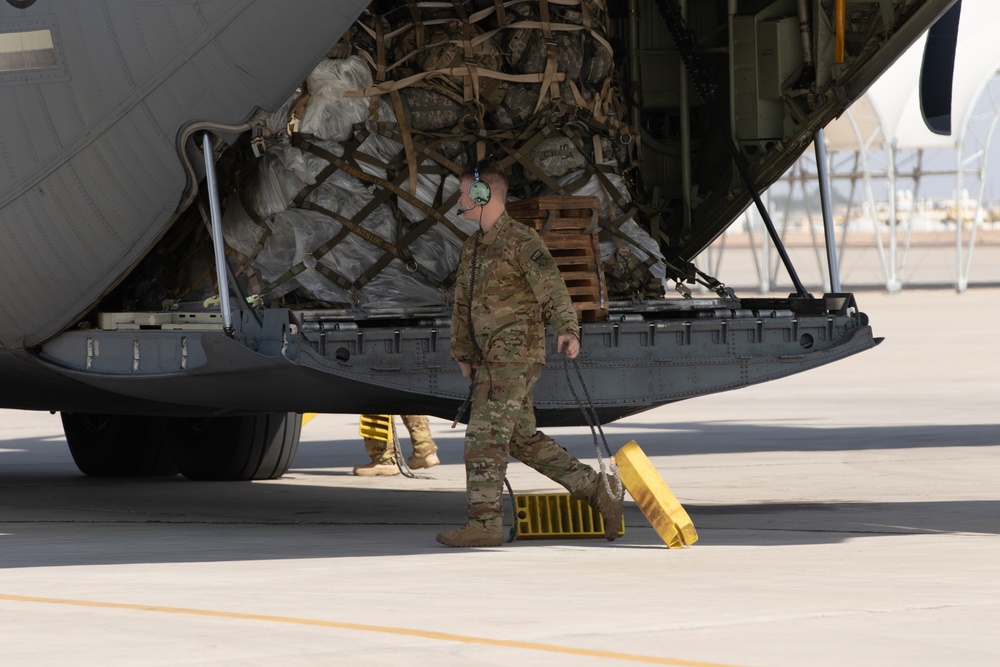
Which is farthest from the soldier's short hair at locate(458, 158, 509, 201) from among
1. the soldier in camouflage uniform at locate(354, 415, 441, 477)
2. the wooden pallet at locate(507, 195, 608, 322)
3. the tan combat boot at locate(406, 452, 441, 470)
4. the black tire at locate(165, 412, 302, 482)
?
the tan combat boot at locate(406, 452, 441, 470)

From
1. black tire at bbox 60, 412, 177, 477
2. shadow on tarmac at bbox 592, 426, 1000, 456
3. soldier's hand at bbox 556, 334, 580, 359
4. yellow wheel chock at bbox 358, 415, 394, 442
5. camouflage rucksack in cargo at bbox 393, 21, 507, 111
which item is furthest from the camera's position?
shadow on tarmac at bbox 592, 426, 1000, 456

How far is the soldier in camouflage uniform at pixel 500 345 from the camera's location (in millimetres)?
9188

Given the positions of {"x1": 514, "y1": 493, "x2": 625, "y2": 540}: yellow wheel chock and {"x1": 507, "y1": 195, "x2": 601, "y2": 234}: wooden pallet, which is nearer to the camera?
{"x1": 514, "y1": 493, "x2": 625, "y2": 540}: yellow wheel chock

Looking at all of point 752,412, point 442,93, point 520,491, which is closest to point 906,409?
point 752,412

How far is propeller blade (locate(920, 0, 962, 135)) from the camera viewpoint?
1213cm

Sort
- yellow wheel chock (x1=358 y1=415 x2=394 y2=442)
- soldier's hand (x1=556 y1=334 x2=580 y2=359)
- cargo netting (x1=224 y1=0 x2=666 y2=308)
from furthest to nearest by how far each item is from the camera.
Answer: yellow wheel chock (x1=358 y1=415 x2=394 y2=442) < cargo netting (x1=224 y1=0 x2=666 y2=308) < soldier's hand (x1=556 y1=334 x2=580 y2=359)

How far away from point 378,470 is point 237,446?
1.19 m

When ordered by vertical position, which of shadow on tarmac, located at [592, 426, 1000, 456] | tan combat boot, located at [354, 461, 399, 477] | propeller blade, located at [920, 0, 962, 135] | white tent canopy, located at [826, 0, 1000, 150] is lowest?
tan combat boot, located at [354, 461, 399, 477]

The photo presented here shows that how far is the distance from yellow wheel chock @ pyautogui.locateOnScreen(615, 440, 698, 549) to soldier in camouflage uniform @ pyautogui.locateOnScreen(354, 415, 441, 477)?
5519 mm

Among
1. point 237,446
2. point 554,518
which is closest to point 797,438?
point 237,446

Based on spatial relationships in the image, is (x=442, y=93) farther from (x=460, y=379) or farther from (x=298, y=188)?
(x=460, y=379)

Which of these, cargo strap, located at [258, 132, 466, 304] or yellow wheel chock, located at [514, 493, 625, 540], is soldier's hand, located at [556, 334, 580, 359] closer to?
yellow wheel chock, located at [514, 493, 625, 540]

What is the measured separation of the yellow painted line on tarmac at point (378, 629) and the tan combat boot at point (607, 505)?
9.58ft

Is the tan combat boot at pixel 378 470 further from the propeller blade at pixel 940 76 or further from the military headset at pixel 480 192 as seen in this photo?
the military headset at pixel 480 192
